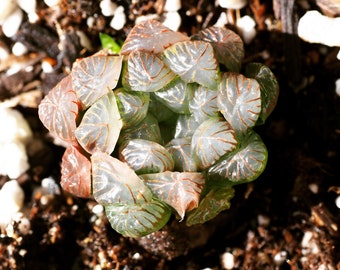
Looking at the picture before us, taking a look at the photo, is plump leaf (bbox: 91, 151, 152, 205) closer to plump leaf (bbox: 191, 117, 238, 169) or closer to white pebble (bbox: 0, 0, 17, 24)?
plump leaf (bbox: 191, 117, 238, 169)

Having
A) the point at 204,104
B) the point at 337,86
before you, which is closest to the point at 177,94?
the point at 204,104

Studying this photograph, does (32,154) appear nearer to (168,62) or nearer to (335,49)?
(168,62)

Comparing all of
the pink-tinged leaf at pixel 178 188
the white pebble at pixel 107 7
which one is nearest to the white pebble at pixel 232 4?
the white pebble at pixel 107 7

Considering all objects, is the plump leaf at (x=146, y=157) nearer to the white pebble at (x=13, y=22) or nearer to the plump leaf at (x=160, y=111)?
the plump leaf at (x=160, y=111)

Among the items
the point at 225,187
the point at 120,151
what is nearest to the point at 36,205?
the point at 120,151

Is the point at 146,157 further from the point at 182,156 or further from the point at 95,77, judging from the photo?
the point at 95,77
